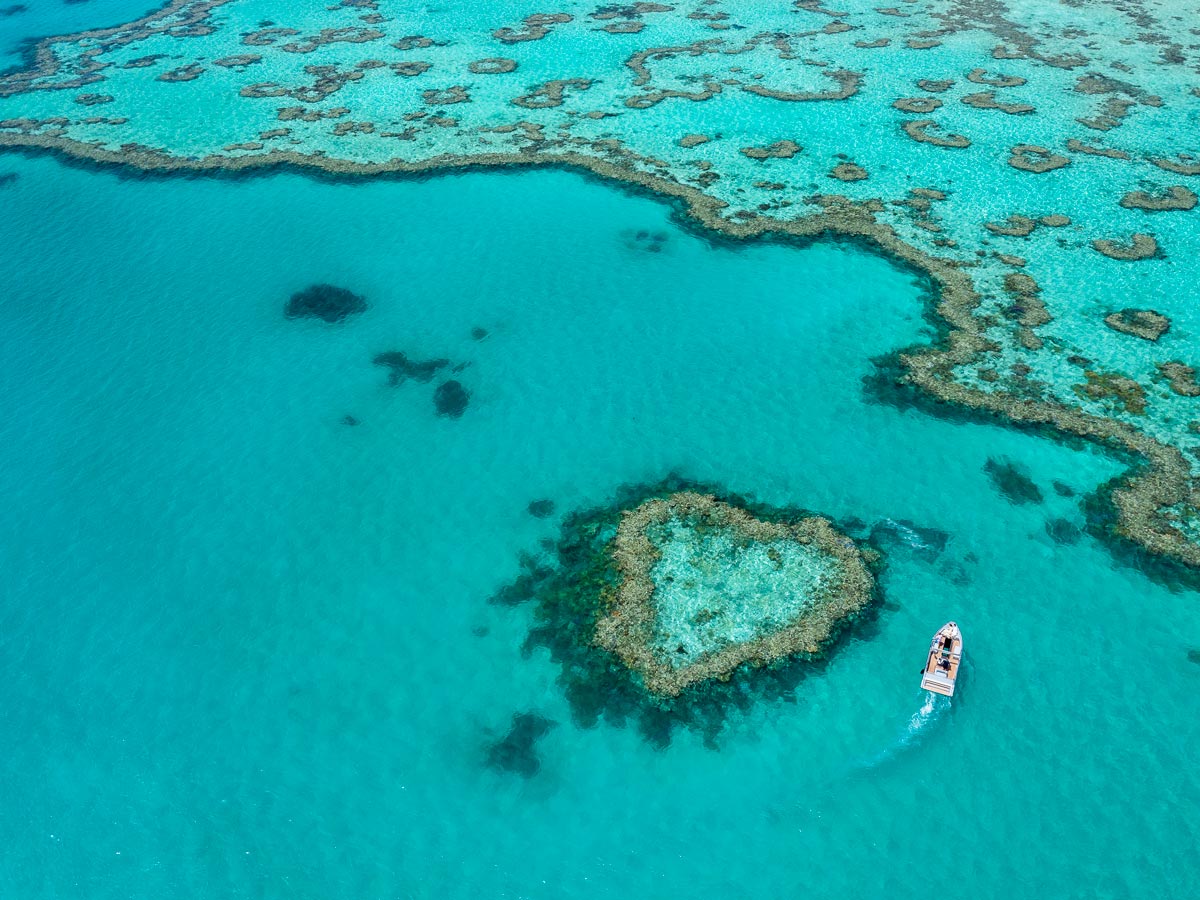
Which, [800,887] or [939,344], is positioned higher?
[939,344]

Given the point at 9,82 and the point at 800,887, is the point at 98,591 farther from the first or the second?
the point at 9,82

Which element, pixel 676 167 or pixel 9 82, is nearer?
pixel 676 167

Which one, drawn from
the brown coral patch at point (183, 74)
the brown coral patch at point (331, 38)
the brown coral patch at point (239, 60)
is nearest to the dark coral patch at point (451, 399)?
the brown coral patch at point (183, 74)

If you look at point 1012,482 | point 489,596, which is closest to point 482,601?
point 489,596

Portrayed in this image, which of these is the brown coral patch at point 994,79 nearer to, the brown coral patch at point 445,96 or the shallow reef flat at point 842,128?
the shallow reef flat at point 842,128

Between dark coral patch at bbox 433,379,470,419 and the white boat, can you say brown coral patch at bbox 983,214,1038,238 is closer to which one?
the white boat

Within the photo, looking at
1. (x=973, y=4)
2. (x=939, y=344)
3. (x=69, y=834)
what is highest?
(x=973, y=4)

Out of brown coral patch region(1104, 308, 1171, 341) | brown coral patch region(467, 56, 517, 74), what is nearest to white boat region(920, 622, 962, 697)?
brown coral patch region(1104, 308, 1171, 341)

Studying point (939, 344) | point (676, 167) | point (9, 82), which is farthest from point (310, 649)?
point (9, 82)
